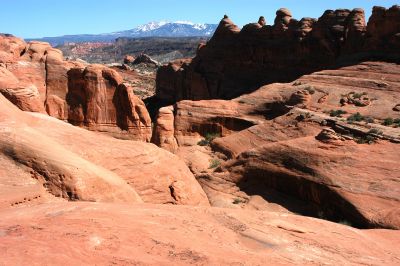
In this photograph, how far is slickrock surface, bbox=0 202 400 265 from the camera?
7797 millimetres

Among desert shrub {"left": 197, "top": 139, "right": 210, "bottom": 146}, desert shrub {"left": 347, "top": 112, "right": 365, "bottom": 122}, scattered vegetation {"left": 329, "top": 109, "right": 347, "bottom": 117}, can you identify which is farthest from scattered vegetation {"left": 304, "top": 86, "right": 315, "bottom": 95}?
desert shrub {"left": 197, "top": 139, "right": 210, "bottom": 146}

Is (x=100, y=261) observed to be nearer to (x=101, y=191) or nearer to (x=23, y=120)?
(x=101, y=191)

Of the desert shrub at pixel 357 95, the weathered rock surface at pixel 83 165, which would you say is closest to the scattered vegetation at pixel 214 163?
the weathered rock surface at pixel 83 165

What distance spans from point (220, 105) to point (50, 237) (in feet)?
83.4

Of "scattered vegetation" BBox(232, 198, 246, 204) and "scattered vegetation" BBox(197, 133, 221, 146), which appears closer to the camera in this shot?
"scattered vegetation" BBox(232, 198, 246, 204)

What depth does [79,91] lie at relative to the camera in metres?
23.1

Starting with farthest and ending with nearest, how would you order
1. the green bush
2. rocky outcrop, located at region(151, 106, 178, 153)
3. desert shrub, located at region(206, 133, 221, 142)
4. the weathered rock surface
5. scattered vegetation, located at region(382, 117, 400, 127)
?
desert shrub, located at region(206, 133, 221, 142) → rocky outcrop, located at region(151, 106, 178, 153) → the green bush → scattered vegetation, located at region(382, 117, 400, 127) → the weathered rock surface

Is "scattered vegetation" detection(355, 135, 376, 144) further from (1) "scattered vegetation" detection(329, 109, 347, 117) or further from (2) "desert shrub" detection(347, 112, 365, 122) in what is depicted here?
(1) "scattered vegetation" detection(329, 109, 347, 117)

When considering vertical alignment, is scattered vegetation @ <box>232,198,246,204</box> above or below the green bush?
below

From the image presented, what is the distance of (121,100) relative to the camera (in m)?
23.5

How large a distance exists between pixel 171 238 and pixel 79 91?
1603 cm

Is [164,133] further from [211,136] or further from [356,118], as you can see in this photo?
[356,118]

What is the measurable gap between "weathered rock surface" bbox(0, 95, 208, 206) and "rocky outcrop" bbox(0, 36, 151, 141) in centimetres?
716

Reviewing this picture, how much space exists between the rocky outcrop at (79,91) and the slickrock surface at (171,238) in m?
13.3
